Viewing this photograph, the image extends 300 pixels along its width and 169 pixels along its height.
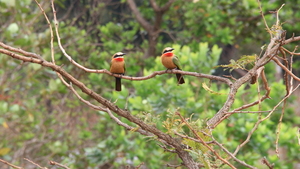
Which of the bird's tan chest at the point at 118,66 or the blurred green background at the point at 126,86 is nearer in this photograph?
the bird's tan chest at the point at 118,66

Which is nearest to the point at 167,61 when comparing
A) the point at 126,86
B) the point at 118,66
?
the point at 118,66

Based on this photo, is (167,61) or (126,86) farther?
(126,86)

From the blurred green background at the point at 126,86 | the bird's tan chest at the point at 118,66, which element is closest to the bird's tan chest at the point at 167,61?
the bird's tan chest at the point at 118,66

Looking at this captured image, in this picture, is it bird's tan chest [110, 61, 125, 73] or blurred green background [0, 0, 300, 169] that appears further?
blurred green background [0, 0, 300, 169]

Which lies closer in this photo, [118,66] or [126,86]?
[118,66]

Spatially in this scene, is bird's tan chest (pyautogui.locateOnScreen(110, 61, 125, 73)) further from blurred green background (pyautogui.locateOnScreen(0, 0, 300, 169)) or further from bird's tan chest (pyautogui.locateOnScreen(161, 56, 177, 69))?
blurred green background (pyautogui.locateOnScreen(0, 0, 300, 169))

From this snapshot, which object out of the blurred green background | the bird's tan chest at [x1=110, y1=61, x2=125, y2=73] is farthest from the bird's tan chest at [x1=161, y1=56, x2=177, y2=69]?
the blurred green background

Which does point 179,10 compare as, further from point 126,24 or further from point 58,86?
point 58,86

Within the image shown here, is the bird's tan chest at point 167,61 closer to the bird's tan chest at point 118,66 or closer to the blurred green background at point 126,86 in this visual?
the bird's tan chest at point 118,66

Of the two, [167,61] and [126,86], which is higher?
[167,61]

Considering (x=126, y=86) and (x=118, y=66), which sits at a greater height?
(x=118, y=66)

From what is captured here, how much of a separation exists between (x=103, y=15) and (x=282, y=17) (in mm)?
2835

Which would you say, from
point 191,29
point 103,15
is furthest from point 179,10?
point 103,15

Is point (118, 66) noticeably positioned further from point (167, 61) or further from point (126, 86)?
point (126, 86)
